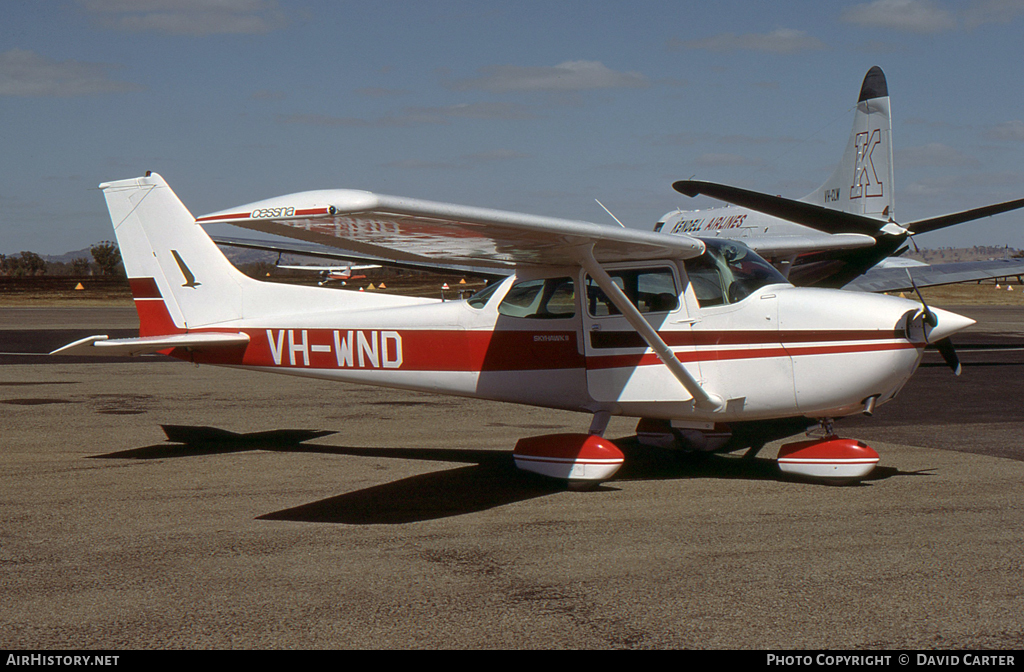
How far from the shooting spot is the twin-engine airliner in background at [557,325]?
21.5ft

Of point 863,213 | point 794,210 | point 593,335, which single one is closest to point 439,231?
point 593,335

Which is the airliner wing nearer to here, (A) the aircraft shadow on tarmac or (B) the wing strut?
(B) the wing strut

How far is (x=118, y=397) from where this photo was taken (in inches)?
510

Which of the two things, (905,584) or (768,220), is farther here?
(768,220)

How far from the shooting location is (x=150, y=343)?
8.25 m

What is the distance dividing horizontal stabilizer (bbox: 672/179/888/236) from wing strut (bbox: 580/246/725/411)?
13.9 metres

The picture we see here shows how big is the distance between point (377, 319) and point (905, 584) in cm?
541

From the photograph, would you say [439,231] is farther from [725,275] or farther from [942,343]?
[942,343]

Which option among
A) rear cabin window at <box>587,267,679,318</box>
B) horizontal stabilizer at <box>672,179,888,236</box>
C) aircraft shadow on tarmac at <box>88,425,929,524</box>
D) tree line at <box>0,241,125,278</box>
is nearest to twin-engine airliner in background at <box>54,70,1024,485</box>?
rear cabin window at <box>587,267,679,318</box>

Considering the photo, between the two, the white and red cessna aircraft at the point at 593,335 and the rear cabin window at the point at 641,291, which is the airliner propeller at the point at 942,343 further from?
the rear cabin window at the point at 641,291

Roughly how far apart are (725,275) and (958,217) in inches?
632
